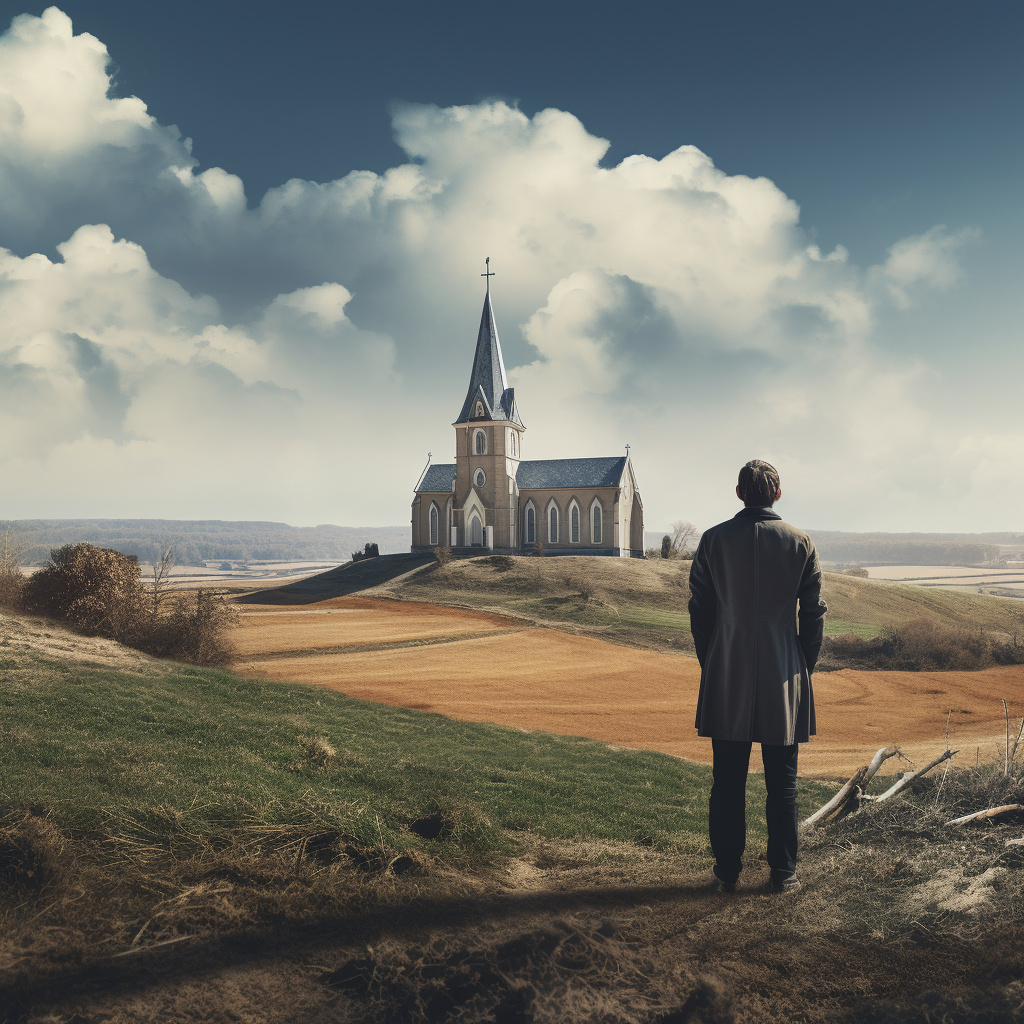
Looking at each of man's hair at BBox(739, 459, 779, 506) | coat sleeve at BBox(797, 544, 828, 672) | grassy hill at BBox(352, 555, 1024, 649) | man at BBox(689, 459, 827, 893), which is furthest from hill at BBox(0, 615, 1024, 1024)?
grassy hill at BBox(352, 555, 1024, 649)

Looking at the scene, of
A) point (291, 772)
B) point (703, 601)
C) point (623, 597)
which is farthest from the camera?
point (623, 597)

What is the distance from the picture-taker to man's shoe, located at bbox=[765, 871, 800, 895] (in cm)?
473

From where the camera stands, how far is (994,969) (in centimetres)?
369

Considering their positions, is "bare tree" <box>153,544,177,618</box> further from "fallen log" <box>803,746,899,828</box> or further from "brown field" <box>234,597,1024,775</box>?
"fallen log" <box>803,746,899,828</box>

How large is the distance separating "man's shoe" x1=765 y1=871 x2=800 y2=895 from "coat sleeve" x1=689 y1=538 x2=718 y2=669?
1.45 metres

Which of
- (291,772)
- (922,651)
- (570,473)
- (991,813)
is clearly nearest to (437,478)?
(570,473)

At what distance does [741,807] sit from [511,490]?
51.6 meters

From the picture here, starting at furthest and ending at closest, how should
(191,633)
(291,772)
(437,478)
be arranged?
(437,478), (191,633), (291,772)

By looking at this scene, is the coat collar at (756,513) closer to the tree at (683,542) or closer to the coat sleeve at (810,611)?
the coat sleeve at (810,611)

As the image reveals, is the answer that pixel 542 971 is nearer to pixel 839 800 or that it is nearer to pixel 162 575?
pixel 839 800

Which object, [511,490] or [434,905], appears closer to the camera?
[434,905]

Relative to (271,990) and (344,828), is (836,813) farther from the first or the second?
(271,990)

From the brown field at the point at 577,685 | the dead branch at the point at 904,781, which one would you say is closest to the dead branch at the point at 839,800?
the dead branch at the point at 904,781

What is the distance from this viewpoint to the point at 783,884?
4.74m
